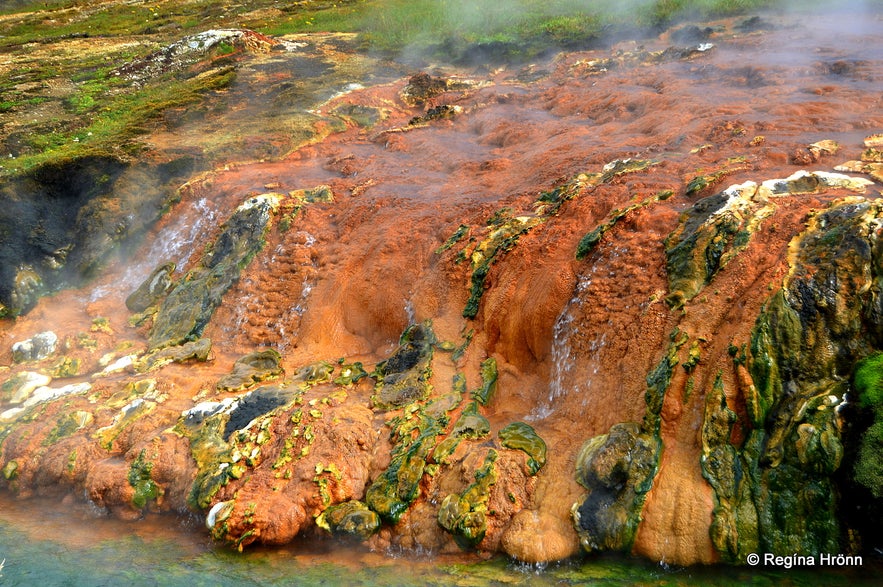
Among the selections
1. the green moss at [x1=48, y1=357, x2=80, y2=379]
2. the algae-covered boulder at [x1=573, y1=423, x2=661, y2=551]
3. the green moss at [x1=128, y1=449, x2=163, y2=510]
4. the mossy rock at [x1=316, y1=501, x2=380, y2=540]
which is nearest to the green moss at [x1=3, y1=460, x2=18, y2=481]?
the green moss at [x1=128, y1=449, x2=163, y2=510]

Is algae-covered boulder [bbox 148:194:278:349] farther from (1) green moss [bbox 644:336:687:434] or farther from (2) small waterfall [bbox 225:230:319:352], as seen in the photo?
(1) green moss [bbox 644:336:687:434]

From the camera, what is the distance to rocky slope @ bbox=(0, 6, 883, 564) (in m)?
3.99

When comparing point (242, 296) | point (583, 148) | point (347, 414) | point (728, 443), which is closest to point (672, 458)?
point (728, 443)

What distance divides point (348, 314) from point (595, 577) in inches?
164

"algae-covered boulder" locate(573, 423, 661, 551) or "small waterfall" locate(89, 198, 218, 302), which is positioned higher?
"small waterfall" locate(89, 198, 218, 302)

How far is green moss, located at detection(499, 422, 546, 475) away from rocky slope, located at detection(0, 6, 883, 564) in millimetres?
23

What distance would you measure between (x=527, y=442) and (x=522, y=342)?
4.03ft

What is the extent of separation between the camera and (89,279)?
923 centimetres

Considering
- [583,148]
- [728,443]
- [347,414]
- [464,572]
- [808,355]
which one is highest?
[583,148]

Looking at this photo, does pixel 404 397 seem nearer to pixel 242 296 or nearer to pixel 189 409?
pixel 189 409

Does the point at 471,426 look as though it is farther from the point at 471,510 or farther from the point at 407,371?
the point at 407,371

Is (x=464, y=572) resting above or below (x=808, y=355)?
below

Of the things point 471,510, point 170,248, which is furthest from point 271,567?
point 170,248

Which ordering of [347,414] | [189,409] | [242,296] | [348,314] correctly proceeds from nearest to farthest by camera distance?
1. [347,414]
2. [189,409]
3. [348,314]
4. [242,296]
